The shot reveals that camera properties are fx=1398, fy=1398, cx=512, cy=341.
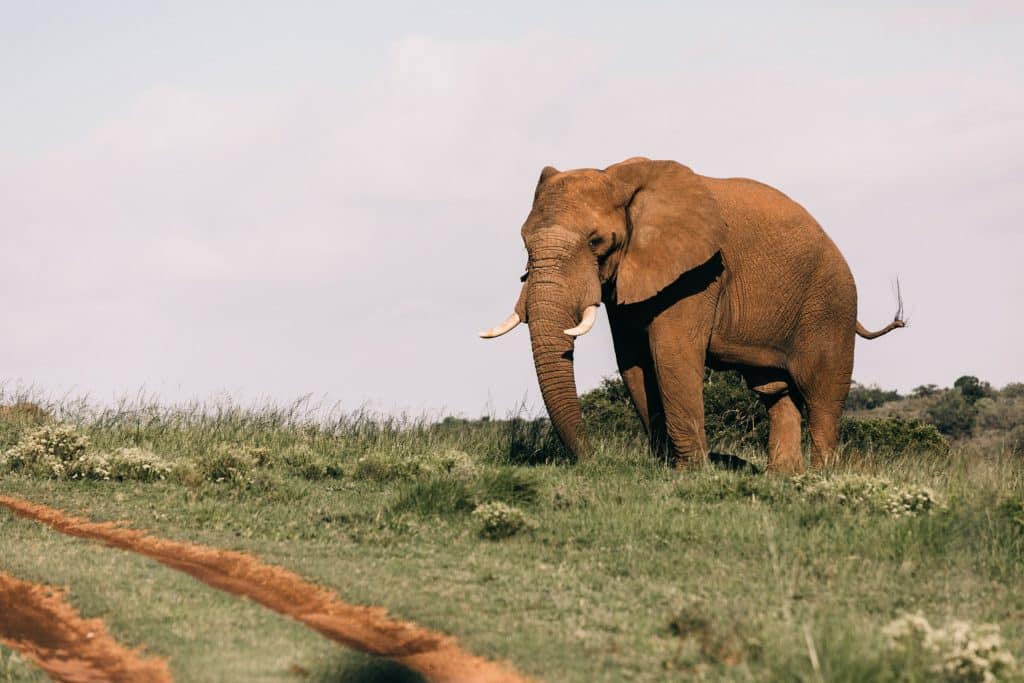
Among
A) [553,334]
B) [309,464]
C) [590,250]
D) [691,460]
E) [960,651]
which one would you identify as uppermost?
[590,250]

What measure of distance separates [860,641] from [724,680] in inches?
36.8

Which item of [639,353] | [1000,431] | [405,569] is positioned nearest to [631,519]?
[405,569]

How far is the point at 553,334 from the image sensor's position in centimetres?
1853

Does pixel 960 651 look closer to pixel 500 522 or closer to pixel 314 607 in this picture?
pixel 314 607

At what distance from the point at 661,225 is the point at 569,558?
6.88 meters

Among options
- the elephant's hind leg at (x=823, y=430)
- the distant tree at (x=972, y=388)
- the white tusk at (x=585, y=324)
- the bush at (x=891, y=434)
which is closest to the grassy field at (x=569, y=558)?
the elephant's hind leg at (x=823, y=430)

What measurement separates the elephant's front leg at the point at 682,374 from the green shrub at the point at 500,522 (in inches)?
180

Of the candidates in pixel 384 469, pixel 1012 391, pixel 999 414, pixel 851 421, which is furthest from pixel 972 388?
pixel 384 469

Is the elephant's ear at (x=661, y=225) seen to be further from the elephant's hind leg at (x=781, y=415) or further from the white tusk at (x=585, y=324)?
the elephant's hind leg at (x=781, y=415)

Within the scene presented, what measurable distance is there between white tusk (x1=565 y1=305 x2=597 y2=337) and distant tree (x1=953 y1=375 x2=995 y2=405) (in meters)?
35.8

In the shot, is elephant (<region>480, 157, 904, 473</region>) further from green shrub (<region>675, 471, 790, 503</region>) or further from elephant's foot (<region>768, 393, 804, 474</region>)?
green shrub (<region>675, 471, 790, 503</region>)

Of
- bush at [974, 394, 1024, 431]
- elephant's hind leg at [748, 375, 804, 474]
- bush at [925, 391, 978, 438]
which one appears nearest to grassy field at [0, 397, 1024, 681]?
elephant's hind leg at [748, 375, 804, 474]

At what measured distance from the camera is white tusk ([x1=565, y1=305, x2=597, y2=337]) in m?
18.3

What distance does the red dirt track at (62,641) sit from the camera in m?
9.98
